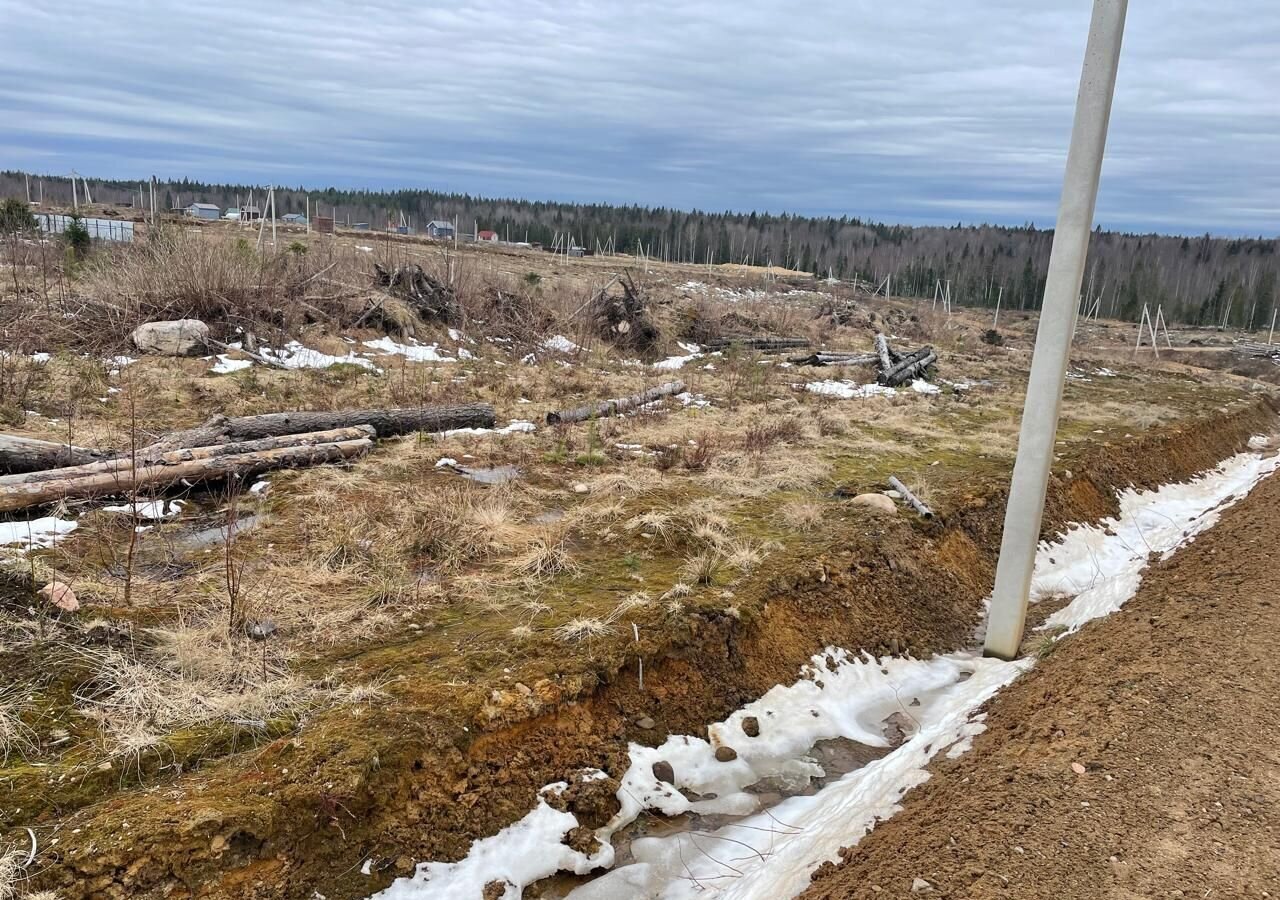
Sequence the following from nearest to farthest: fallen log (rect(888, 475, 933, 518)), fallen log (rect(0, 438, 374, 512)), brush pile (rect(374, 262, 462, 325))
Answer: fallen log (rect(0, 438, 374, 512)), fallen log (rect(888, 475, 933, 518)), brush pile (rect(374, 262, 462, 325))

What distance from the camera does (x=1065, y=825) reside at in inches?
110

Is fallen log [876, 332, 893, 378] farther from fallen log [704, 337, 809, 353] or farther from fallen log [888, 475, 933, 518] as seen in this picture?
fallen log [888, 475, 933, 518]

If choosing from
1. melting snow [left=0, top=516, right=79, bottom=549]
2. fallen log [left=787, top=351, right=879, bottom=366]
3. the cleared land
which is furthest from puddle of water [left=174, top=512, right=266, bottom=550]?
fallen log [left=787, top=351, right=879, bottom=366]

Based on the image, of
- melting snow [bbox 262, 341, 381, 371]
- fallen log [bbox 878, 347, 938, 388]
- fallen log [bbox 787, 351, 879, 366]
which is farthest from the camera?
fallen log [bbox 787, 351, 879, 366]

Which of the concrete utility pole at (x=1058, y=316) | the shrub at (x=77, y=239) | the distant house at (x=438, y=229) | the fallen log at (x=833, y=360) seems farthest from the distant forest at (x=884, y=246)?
the concrete utility pole at (x=1058, y=316)

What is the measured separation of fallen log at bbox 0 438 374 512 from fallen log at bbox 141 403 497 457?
0.95ft

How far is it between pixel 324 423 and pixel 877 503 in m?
6.38

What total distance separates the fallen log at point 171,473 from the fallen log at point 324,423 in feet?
0.95

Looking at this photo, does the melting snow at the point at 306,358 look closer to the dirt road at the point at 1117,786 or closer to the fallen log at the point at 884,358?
the dirt road at the point at 1117,786

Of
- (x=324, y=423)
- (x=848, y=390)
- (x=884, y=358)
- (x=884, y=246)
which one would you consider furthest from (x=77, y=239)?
(x=884, y=246)

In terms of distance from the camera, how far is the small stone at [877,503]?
7.37 metres

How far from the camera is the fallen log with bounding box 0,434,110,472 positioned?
6.18 m

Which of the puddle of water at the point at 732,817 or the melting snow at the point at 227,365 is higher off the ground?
the melting snow at the point at 227,365

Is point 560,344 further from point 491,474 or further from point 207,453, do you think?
point 207,453
